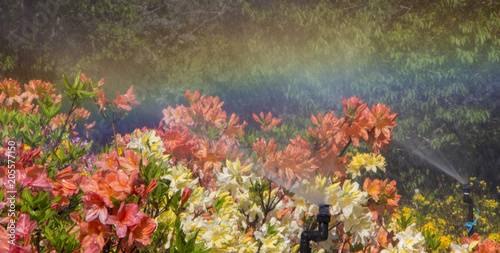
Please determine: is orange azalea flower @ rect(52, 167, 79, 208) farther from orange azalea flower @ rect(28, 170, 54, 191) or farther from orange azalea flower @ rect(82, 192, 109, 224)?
orange azalea flower @ rect(82, 192, 109, 224)

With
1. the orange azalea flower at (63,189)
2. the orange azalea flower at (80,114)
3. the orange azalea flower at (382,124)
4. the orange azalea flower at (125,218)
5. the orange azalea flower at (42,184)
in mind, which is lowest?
the orange azalea flower at (80,114)

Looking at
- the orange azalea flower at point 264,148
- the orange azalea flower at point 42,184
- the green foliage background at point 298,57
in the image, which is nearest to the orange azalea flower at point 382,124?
the orange azalea flower at point 264,148

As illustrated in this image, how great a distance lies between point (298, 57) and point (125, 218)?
456cm

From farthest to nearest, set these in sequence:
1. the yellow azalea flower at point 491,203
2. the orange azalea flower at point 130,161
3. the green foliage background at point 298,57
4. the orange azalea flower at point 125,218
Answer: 1. the green foliage background at point 298,57
2. the yellow azalea flower at point 491,203
3. the orange azalea flower at point 130,161
4. the orange azalea flower at point 125,218

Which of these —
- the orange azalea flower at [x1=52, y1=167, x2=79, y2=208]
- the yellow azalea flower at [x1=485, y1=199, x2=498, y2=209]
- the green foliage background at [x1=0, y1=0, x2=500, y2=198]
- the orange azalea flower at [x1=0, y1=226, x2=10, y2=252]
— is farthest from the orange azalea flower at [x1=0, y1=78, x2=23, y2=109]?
the yellow azalea flower at [x1=485, y1=199, x2=498, y2=209]

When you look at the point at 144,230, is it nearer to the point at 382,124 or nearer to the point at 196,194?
the point at 196,194

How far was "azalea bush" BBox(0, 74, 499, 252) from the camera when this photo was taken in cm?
76

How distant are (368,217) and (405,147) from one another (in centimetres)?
360

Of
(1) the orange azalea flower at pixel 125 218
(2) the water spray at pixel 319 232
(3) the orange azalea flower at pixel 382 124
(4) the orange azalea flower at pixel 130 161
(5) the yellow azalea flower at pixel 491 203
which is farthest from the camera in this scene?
(5) the yellow azalea flower at pixel 491 203

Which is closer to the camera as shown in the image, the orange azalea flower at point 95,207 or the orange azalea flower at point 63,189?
the orange azalea flower at point 95,207

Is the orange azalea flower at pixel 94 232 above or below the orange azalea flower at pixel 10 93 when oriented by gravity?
above

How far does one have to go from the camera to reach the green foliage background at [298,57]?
437 centimetres

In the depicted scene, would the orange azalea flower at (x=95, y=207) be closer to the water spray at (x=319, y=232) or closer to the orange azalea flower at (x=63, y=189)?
the orange azalea flower at (x=63, y=189)

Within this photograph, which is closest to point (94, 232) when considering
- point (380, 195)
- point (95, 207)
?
point (95, 207)
